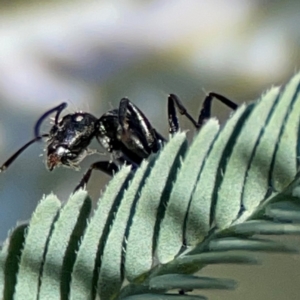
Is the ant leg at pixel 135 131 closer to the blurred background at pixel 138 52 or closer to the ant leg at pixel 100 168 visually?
the ant leg at pixel 100 168

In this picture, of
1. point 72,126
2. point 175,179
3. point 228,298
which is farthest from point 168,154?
point 228,298

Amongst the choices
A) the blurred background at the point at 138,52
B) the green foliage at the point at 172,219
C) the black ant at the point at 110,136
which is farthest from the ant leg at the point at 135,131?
the blurred background at the point at 138,52

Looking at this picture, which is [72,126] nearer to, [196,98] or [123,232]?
[123,232]

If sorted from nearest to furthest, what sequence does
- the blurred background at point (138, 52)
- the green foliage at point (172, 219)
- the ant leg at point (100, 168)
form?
1. the green foliage at point (172, 219)
2. the ant leg at point (100, 168)
3. the blurred background at point (138, 52)

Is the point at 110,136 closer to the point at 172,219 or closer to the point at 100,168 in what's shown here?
the point at 100,168

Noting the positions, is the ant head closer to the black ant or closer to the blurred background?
the black ant
